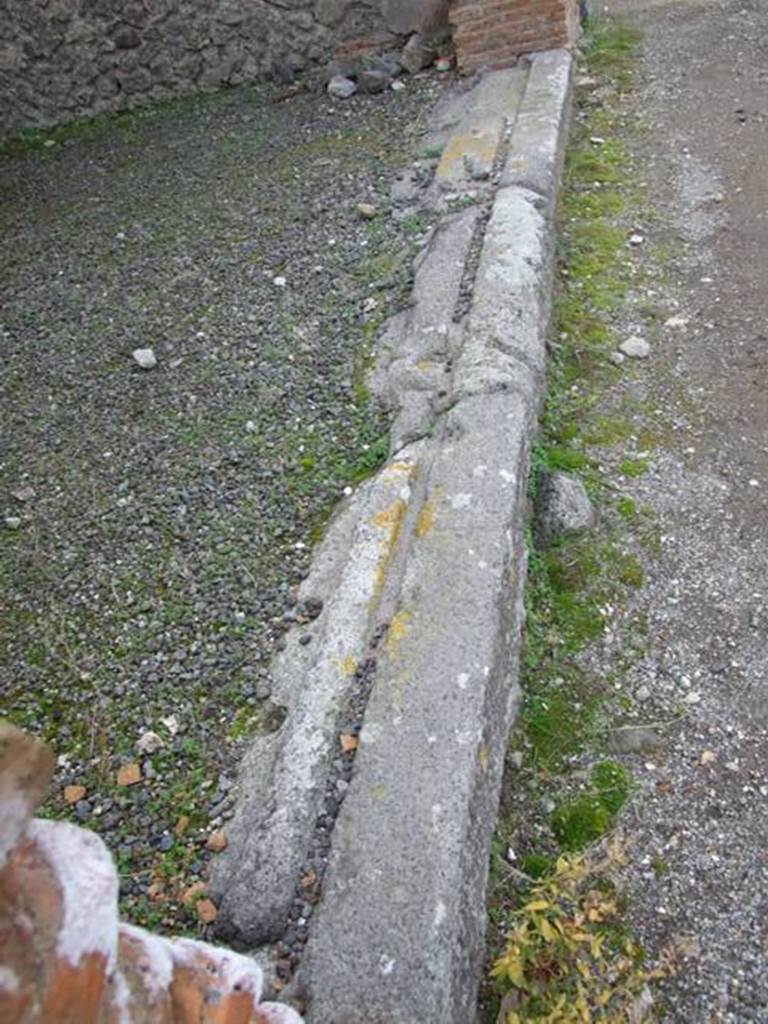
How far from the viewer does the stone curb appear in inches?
73.7

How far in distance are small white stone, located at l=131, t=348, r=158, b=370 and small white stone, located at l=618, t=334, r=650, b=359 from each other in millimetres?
1774

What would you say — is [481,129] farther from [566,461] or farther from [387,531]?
[387,531]

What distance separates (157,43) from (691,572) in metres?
4.90

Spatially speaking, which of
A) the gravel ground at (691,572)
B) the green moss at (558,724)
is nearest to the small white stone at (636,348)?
the gravel ground at (691,572)

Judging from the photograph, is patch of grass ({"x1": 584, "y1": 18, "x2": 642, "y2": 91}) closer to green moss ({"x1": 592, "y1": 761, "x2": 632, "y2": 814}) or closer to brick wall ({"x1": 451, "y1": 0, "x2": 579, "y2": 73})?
brick wall ({"x1": 451, "y1": 0, "x2": 579, "y2": 73})

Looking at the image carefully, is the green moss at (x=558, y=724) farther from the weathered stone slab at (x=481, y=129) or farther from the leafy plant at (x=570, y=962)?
the weathered stone slab at (x=481, y=129)

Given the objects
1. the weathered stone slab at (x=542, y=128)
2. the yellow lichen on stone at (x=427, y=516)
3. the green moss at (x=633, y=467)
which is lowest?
the green moss at (x=633, y=467)

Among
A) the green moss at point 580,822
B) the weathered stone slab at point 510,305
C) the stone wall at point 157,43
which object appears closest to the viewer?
the green moss at point 580,822

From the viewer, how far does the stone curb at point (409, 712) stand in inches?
73.7

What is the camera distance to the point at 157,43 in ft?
19.8

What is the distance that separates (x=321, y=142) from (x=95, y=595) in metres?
3.22

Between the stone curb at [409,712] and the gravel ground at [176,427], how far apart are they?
172 millimetres

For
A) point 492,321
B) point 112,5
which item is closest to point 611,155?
point 492,321

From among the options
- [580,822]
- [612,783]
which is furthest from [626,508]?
[580,822]
